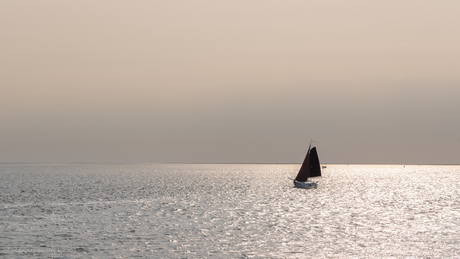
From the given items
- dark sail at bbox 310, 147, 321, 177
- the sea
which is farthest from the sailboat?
the sea

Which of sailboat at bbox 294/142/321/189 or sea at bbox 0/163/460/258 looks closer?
sea at bbox 0/163/460/258

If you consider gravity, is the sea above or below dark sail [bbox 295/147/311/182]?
below

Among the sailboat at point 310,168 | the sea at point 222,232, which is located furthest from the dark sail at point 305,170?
the sea at point 222,232

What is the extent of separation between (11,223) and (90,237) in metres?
13.0

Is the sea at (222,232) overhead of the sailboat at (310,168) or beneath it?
beneath

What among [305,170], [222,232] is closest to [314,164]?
[305,170]

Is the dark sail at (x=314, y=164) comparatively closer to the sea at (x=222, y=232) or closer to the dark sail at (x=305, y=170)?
the dark sail at (x=305, y=170)

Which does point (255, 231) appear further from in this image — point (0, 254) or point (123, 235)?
point (0, 254)

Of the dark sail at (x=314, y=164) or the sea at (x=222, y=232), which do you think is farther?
the dark sail at (x=314, y=164)

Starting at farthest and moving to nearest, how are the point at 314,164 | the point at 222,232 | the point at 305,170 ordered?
the point at 305,170
the point at 314,164
the point at 222,232

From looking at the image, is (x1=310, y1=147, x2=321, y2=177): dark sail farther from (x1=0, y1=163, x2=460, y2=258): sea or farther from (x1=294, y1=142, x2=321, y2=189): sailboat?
(x1=0, y1=163, x2=460, y2=258): sea

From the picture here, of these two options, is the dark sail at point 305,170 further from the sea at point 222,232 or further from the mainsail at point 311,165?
the sea at point 222,232

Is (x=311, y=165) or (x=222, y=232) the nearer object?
(x=222, y=232)

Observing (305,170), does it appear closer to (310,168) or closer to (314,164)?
(310,168)
